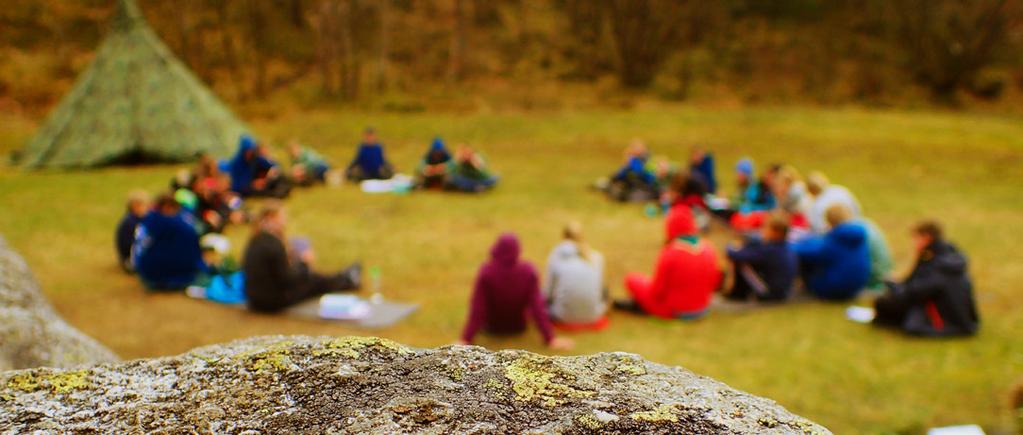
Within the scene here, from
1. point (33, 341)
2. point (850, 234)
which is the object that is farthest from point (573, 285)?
point (33, 341)

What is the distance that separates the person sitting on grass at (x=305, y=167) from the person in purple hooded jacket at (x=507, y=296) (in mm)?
9131

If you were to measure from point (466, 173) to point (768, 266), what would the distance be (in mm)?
7975

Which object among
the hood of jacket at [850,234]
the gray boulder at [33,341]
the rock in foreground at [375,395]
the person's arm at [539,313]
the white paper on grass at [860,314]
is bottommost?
the white paper on grass at [860,314]

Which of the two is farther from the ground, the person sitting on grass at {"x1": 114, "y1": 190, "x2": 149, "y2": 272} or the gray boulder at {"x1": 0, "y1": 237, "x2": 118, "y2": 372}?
the gray boulder at {"x1": 0, "y1": 237, "x2": 118, "y2": 372}

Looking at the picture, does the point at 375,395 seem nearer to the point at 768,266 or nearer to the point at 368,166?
the point at 768,266

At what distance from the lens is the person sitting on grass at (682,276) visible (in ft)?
27.7

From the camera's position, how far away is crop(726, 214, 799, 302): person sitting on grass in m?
8.95

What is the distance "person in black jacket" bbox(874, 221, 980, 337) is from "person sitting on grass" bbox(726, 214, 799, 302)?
4.31 feet

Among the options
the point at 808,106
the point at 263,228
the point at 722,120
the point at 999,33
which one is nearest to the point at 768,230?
the point at 263,228

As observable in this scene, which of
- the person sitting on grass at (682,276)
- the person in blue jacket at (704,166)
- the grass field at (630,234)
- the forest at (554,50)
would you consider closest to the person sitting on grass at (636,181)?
the grass field at (630,234)

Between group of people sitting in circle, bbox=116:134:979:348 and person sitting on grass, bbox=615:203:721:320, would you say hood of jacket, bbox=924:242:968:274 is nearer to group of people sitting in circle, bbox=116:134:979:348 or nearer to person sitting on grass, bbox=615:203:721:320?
group of people sitting in circle, bbox=116:134:979:348

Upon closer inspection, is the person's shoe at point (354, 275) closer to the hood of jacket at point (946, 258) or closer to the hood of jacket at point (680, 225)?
the hood of jacket at point (680, 225)

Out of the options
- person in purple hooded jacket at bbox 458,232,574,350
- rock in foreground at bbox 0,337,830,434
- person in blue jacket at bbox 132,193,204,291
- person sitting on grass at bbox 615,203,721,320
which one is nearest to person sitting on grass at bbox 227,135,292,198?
person in blue jacket at bbox 132,193,204,291

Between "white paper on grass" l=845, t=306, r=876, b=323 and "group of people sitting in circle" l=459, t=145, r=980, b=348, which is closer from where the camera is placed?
"group of people sitting in circle" l=459, t=145, r=980, b=348
